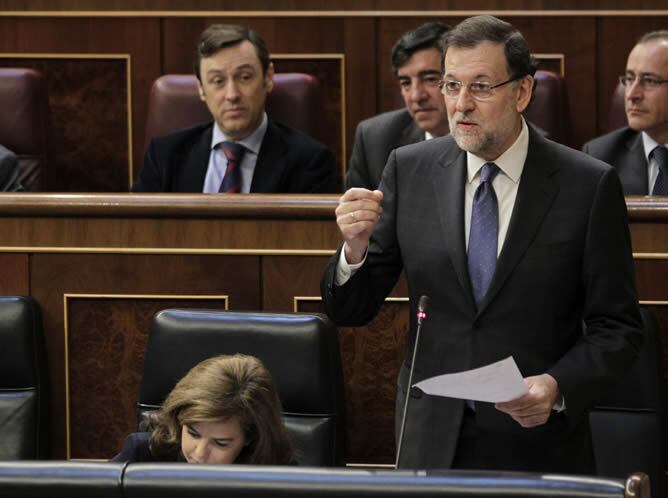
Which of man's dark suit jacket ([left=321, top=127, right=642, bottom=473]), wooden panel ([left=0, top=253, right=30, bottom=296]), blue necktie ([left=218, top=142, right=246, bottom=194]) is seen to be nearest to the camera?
man's dark suit jacket ([left=321, top=127, right=642, bottom=473])

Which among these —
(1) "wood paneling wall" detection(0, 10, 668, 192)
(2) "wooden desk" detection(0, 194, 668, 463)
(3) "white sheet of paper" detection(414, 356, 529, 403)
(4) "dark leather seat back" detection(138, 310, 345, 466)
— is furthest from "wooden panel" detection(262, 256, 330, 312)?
(1) "wood paneling wall" detection(0, 10, 668, 192)

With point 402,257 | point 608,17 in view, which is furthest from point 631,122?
point 402,257

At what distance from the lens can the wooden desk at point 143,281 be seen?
4.31 ft

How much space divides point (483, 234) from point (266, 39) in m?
1.10

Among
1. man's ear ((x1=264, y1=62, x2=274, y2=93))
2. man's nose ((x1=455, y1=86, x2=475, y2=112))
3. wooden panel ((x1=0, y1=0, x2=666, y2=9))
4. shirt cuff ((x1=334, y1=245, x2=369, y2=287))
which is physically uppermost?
wooden panel ((x1=0, y1=0, x2=666, y2=9))

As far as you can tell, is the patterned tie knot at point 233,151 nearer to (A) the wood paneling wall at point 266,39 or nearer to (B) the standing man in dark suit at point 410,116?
(B) the standing man in dark suit at point 410,116

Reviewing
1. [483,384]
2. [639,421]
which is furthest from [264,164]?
[483,384]

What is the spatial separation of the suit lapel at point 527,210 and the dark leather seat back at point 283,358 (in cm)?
20

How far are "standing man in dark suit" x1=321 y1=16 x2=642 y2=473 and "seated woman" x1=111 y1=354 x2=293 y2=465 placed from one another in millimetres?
91

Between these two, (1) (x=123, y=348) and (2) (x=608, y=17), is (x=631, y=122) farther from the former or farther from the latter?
(1) (x=123, y=348)

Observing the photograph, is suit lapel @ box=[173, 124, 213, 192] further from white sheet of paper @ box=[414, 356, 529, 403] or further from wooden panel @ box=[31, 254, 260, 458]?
white sheet of paper @ box=[414, 356, 529, 403]

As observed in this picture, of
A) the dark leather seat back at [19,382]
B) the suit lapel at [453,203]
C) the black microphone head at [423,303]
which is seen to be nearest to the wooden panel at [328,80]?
the dark leather seat back at [19,382]

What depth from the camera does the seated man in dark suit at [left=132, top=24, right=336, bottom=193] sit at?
170cm

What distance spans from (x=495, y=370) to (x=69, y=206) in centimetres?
67
